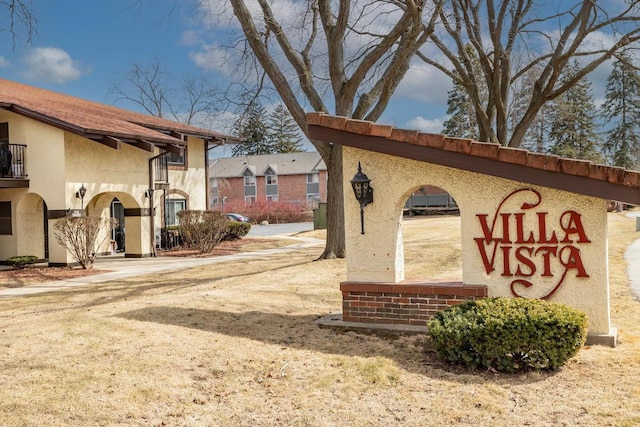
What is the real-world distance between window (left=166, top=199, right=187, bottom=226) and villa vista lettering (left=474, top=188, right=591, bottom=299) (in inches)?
702

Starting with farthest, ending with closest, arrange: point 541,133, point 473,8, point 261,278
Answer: point 541,133 < point 473,8 < point 261,278

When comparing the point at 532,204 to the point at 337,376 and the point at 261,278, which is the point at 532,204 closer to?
the point at 337,376

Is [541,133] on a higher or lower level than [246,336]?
higher

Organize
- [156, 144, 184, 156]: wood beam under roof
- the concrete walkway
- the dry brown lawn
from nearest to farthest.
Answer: the dry brown lawn, the concrete walkway, [156, 144, 184, 156]: wood beam under roof

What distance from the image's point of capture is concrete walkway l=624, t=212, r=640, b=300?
10.9 metres

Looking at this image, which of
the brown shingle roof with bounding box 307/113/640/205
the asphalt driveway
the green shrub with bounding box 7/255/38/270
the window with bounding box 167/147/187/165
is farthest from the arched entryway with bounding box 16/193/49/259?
the brown shingle roof with bounding box 307/113/640/205

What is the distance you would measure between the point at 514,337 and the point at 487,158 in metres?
2.16

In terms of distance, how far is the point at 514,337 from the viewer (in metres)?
5.64

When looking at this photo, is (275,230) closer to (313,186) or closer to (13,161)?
(313,186)

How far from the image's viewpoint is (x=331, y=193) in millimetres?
16062

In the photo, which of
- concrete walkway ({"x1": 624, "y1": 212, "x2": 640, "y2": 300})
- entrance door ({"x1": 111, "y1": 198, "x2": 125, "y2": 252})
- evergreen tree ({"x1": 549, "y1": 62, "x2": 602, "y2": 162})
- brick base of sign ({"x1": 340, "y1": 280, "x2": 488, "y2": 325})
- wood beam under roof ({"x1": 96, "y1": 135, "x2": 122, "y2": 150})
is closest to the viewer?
brick base of sign ({"x1": 340, "y1": 280, "x2": 488, "y2": 325})

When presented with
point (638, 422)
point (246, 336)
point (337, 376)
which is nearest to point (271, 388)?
point (337, 376)

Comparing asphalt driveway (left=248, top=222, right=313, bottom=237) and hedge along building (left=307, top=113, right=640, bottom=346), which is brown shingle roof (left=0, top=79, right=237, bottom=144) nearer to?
asphalt driveway (left=248, top=222, right=313, bottom=237)

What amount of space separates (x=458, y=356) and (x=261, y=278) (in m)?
7.48
